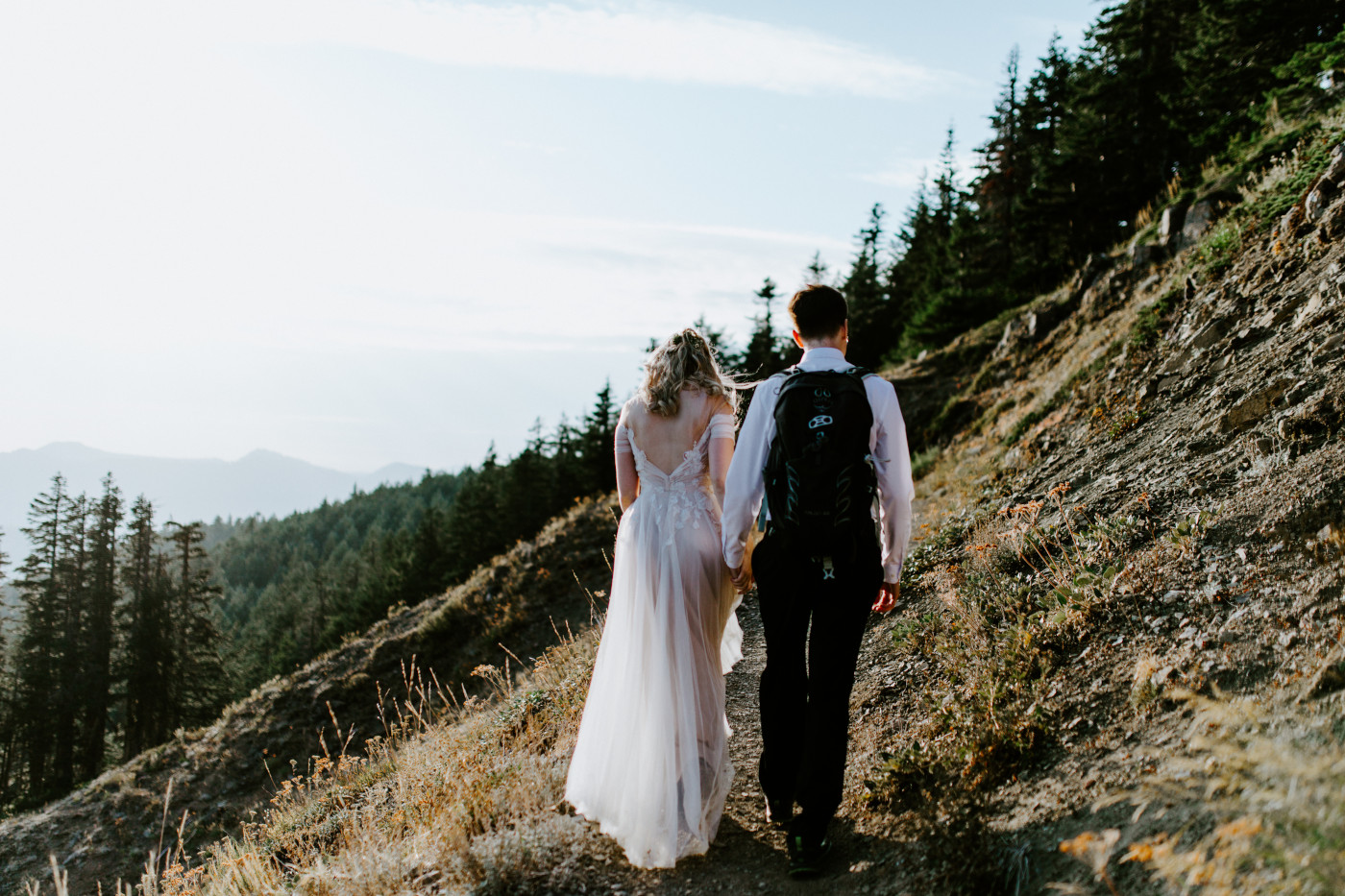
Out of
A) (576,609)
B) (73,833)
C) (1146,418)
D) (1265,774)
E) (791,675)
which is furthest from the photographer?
(576,609)

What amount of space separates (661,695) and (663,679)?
0.27 ft

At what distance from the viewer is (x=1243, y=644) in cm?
347

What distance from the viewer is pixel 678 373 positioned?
4211 millimetres

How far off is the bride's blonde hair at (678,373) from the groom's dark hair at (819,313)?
0.65 m

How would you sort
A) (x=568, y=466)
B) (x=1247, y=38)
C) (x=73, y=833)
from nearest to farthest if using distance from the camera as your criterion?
(x=73, y=833)
(x=1247, y=38)
(x=568, y=466)

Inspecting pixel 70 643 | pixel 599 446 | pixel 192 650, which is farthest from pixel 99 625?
pixel 599 446

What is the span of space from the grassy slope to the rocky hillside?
8055 mm

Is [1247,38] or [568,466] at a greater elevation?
[1247,38]

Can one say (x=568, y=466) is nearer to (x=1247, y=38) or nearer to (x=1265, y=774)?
(x=1247, y=38)

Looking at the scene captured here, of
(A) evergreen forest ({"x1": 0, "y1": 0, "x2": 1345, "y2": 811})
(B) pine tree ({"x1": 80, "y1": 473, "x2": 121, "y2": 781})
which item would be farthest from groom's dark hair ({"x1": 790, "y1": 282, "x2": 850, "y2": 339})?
(B) pine tree ({"x1": 80, "y1": 473, "x2": 121, "y2": 781})

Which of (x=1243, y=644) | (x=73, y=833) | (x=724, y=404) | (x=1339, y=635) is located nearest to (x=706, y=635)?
(x=724, y=404)

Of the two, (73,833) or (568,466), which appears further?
(568,466)

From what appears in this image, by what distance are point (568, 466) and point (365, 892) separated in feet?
118

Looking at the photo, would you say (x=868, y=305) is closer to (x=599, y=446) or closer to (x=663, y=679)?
(x=599, y=446)
